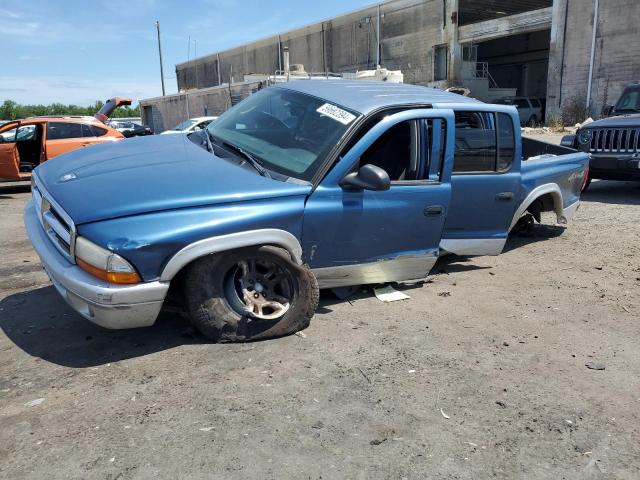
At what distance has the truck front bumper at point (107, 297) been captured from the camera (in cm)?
300

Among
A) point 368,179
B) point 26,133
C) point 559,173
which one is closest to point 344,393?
point 368,179

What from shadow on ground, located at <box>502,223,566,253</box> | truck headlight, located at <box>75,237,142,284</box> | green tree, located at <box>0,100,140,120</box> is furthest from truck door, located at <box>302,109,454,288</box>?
green tree, located at <box>0,100,140,120</box>

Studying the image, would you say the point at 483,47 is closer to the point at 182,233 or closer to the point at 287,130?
the point at 287,130

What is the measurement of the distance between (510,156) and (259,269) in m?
2.77

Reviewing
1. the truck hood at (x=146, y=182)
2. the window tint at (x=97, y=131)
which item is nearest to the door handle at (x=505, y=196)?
the truck hood at (x=146, y=182)

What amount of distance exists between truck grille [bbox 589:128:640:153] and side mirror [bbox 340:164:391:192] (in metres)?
6.58

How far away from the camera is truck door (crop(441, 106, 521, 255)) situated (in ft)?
15.2

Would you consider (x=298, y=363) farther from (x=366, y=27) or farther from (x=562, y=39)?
(x=366, y=27)

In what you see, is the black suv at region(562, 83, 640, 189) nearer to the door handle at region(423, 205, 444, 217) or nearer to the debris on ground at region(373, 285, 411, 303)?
the door handle at region(423, 205, 444, 217)

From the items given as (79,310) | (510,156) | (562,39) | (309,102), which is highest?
(562,39)

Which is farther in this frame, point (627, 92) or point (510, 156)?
point (627, 92)

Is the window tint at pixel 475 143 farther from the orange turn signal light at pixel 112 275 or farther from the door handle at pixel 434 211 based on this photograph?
the orange turn signal light at pixel 112 275

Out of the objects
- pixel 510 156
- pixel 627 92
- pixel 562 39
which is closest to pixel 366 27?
pixel 562 39

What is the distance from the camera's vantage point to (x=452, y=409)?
9.57 feet
